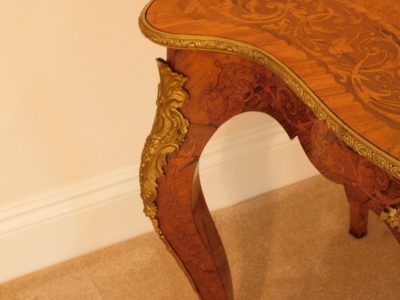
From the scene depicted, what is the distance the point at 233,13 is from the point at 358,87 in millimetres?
225

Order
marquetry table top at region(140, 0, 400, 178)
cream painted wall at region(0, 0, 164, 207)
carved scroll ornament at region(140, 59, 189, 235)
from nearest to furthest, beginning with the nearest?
marquetry table top at region(140, 0, 400, 178) < carved scroll ornament at region(140, 59, 189, 235) < cream painted wall at region(0, 0, 164, 207)

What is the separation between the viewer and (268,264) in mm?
1315

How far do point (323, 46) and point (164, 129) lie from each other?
0.25 metres

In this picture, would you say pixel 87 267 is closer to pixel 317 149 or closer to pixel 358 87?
pixel 317 149

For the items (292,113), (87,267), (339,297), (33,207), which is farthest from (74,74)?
(339,297)

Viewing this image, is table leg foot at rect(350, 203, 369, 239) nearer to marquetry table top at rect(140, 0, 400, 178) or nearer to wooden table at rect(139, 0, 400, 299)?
wooden table at rect(139, 0, 400, 299)

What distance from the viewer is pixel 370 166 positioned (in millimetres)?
602

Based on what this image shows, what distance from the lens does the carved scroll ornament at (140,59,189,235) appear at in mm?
767

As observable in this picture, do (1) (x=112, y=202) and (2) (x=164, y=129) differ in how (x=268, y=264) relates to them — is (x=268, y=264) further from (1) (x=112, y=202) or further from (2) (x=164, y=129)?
(2) (x=164, y=129)

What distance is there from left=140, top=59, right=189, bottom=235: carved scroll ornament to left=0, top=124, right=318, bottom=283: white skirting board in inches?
20.1

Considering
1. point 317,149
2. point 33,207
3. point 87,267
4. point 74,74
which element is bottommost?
point 87,267

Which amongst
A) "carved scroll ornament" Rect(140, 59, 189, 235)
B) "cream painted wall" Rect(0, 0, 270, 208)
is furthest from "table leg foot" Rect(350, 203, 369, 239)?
"carved scroll ornament" Rect(140, 59, 189, 235)

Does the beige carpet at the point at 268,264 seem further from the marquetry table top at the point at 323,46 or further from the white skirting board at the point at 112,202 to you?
the marquetry table top at the point at 323,46

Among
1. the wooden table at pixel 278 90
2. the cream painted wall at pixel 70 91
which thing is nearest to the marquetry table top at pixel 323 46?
the wooden table at pixel 278 90
